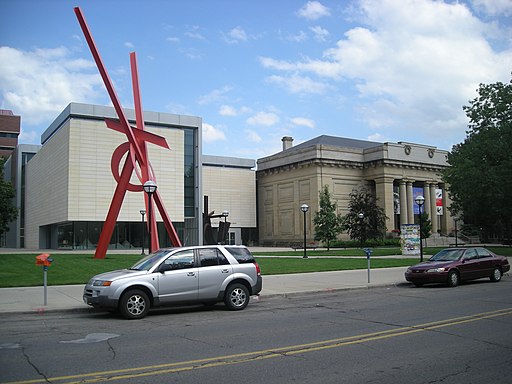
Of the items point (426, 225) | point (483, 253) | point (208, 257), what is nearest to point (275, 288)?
point (208, 257)

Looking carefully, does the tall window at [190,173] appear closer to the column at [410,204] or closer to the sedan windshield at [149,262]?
the column at [410,204]

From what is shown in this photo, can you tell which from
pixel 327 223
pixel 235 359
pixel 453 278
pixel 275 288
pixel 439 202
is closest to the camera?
pixel 235 359

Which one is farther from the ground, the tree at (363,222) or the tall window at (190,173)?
the tall window at (190,173)

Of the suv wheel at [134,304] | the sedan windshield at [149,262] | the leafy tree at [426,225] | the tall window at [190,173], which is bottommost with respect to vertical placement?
the suv wheel at [134,304]

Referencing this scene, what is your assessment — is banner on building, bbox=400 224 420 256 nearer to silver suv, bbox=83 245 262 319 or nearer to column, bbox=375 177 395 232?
silver suv, bbox=83 245 262 319

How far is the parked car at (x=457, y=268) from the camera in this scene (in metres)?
18.0

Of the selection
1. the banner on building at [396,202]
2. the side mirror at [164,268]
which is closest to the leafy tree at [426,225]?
the banner on building at [396,202]

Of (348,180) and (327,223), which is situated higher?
(348,180)

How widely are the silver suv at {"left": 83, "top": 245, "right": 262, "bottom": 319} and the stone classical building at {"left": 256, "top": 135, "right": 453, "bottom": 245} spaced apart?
53.2 metres

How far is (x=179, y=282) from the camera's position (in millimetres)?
12477

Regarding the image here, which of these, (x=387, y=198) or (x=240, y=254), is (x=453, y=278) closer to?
(x=240, y=254)

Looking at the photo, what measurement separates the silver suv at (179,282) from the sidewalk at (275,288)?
5.93 feet

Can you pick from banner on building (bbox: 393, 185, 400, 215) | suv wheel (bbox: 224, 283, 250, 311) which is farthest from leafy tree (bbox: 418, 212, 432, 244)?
suv wheel (bbox: 224, 283, 250, 311)

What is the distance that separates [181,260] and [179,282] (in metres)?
0.58
